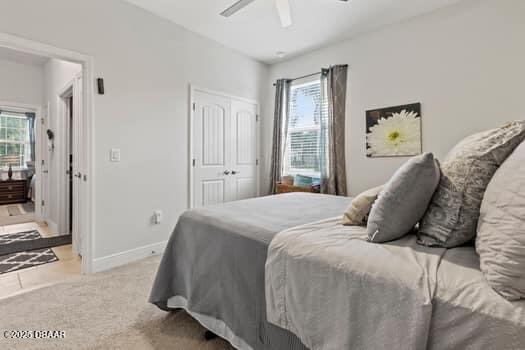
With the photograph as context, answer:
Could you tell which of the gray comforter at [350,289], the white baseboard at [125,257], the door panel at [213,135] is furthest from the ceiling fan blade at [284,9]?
the white baseboard at [125,257]

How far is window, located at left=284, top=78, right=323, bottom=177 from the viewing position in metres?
3.95

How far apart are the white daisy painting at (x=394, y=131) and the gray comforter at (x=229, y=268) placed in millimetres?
1610

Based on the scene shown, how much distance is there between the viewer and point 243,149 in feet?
13.9

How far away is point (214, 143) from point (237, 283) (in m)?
2.69

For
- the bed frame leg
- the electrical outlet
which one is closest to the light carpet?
the bed frame leg

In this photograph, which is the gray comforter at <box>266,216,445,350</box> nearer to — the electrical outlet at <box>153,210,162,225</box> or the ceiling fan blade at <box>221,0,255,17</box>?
the ceiling fan blade at <box>221,0,255,17</box>

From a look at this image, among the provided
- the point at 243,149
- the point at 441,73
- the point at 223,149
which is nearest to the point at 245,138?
the point at 243,149

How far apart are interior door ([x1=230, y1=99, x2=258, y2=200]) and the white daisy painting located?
1.81m

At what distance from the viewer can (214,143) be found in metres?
3.79

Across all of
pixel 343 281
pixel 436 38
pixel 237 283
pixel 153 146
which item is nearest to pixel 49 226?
pixel 153 146

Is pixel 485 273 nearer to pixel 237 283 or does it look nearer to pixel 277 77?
pixel 237 283

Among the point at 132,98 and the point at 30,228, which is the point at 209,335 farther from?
the point at 30,228

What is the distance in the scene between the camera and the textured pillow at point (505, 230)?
0.71 meters

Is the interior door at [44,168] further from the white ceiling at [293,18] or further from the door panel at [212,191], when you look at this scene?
the white ceiling at [293,18]
